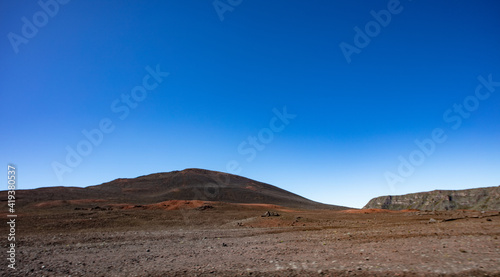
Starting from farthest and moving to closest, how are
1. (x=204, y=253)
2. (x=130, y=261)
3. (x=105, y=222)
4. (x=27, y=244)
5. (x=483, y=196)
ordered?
(x=483, y=196) < (x=105, y=222) < (x=27, y=244) < (x=204, y=253) < (x=130, y=261)

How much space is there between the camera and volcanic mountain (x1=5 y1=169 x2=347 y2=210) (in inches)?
2276

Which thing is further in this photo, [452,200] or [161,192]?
[161,192]

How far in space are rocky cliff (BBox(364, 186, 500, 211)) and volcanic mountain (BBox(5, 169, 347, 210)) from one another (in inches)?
777

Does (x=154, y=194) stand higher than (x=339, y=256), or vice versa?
(x=154, y=194)

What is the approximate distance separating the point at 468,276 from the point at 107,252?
12.6 m

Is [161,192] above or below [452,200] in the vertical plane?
above

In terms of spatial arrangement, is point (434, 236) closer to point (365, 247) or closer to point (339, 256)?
point (365, 247)

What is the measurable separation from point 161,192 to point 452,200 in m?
73.0

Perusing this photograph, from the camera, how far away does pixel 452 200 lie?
64688mm

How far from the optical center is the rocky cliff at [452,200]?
5769 centimetres

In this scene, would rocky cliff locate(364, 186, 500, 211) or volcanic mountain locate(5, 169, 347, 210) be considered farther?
volcanic mountain locate(5, 169, 347, 210)

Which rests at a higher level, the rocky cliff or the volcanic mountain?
the volcanic mountain

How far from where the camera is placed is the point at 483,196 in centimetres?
6069

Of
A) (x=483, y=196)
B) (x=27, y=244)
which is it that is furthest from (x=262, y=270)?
(x=483, y=196)
